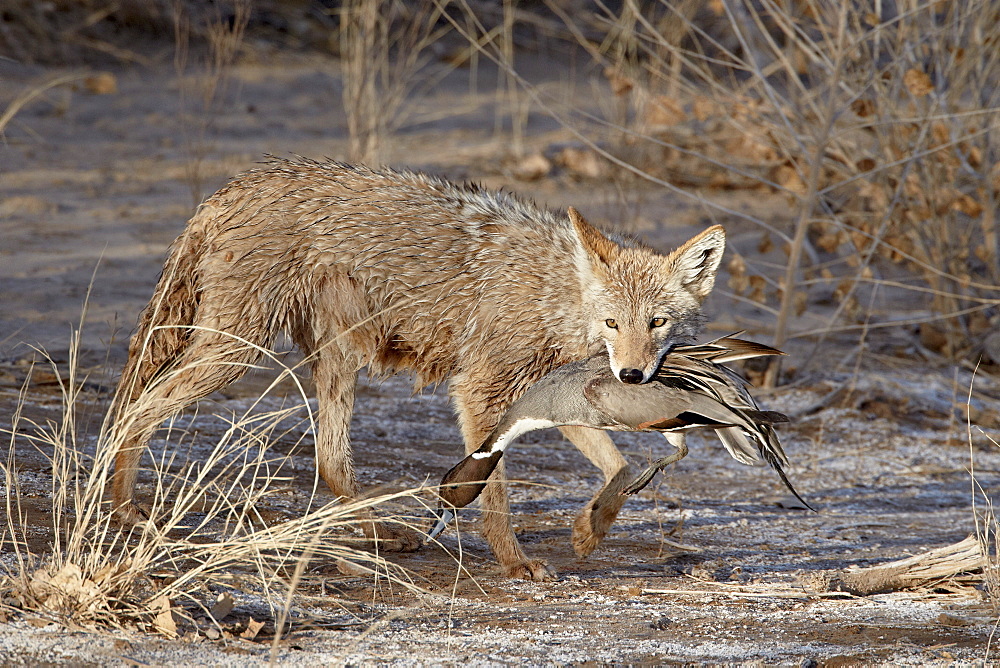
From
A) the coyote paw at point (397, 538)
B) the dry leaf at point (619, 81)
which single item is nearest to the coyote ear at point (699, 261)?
the coyote paw at point (397, 538)

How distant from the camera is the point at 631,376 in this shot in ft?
13.6

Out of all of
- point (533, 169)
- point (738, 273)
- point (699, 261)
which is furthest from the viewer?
point (533, 169)

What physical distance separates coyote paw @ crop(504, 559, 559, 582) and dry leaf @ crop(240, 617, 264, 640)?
121 centimetres

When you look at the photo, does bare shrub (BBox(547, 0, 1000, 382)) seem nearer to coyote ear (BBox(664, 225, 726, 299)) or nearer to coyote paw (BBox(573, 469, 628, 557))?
coyote ear (BBox(664, 225, 726, 299))

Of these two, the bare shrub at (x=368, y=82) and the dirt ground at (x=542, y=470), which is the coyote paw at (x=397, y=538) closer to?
the dirt ground at (x=542, y=470)

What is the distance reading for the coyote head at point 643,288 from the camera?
455 cm

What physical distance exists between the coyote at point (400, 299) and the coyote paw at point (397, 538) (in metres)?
0.01

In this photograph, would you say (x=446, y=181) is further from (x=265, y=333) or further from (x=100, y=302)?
→ (x=100, y=302)

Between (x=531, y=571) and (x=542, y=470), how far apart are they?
5.56 feet

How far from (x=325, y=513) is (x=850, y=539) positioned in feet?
9.37

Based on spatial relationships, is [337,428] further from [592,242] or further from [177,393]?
[592,242]

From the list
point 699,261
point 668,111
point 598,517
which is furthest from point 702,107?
point 598,517

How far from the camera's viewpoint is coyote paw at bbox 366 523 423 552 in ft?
16.0

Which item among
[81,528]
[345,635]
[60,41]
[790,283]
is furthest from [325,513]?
[60,41]
